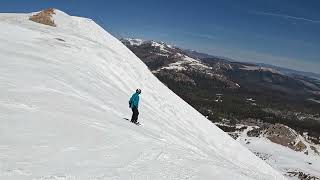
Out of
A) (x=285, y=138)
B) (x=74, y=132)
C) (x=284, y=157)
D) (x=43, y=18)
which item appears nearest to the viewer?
(x=74, y=132)

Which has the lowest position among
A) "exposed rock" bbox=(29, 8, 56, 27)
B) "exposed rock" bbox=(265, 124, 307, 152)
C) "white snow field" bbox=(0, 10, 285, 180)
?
"exposed rock" bbox=(265, 124, 307, 152)

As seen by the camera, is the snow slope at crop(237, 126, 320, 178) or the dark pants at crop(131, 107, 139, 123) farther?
the snow slope at crop(237, 126, 320, 178)

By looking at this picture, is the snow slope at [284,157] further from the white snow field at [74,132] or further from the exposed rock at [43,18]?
the exposed rock at [43,18]

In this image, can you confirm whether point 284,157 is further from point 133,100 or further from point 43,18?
point 133,100

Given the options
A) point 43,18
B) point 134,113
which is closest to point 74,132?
point 134,113

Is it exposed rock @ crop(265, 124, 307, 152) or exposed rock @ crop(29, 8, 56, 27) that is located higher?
exposed rock @ crop(29, 8, 56, 27)

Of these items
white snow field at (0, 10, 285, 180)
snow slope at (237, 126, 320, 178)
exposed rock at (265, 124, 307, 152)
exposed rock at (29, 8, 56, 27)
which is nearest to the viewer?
white snow field at (0, 10, 285, 180)

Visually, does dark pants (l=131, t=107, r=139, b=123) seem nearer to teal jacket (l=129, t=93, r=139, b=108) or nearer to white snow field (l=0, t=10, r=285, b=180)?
teal jacket (l=129, t=93, r=139, b=108)

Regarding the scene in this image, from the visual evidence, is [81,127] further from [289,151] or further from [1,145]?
[289,151]

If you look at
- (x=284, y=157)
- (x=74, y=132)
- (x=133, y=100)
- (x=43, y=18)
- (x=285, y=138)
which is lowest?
(x=284, y=157)

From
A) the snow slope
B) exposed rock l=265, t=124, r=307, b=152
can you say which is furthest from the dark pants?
exposed rock l=265, t=124, r=307, b=152

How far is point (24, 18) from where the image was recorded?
55906 mm

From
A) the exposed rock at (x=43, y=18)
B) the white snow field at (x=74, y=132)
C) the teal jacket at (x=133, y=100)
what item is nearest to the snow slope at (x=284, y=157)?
the white snow field at (x=74, y=132)

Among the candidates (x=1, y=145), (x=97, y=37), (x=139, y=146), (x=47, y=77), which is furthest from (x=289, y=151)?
(x=1, y=145)
